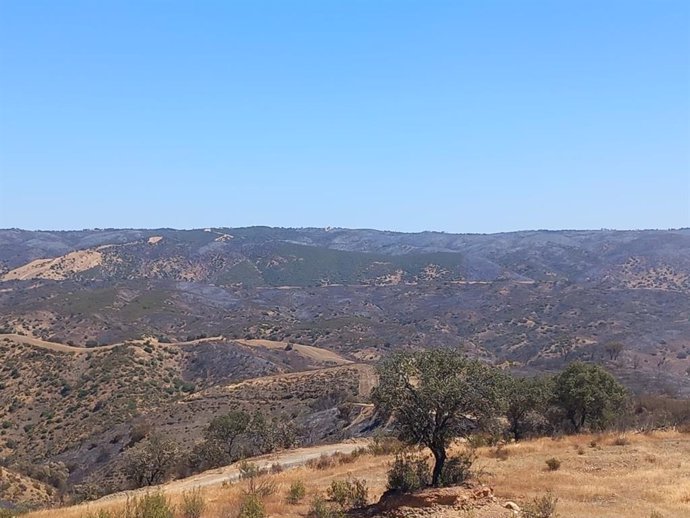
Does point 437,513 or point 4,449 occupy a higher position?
point 437,513

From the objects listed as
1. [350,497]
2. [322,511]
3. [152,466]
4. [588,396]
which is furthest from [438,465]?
[152,466]

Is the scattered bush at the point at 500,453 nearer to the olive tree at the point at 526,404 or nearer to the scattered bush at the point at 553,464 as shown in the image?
the scattered bush at the point at 553,464

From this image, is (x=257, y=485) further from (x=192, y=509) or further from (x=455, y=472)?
(x=455, y=472)

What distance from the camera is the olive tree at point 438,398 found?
798 inches

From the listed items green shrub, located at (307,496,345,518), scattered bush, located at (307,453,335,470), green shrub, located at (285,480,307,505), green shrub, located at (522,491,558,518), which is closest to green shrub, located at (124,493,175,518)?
green shrub, located at (307,496,345,518)

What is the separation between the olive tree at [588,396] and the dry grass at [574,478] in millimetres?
5796

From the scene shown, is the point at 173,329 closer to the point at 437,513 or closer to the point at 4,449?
the point at 4,449

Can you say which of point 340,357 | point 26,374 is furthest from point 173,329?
point 26,374

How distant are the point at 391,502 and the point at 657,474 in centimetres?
1053

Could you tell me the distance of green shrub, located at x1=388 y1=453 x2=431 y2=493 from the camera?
19656 millimetres

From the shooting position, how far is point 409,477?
65.0 ft

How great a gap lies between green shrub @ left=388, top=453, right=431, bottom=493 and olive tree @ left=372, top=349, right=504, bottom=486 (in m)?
0.43

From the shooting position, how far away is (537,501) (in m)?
17.8

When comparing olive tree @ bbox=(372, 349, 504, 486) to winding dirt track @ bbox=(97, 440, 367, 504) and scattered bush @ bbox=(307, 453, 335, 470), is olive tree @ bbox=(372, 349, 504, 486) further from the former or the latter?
scattered bush @ bbox=(307, 453, 335, 470)
